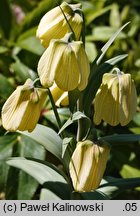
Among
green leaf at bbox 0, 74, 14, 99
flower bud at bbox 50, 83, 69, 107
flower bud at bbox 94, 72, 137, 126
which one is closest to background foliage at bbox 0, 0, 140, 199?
green leaf at bbox 0, 74, 14, 99

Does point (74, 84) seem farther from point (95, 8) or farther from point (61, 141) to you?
point (95, 8)

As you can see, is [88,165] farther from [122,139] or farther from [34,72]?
[34,72]

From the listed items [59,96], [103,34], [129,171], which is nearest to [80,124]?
[59,96]

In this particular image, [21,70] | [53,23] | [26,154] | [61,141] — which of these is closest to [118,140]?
[61,141]

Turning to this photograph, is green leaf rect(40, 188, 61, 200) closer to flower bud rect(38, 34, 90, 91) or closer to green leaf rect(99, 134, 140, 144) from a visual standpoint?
green leaf rect(99, 134, 140, 144)

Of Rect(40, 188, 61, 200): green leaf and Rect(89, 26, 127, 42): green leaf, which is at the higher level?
Rect(40, 188, 61, 200): green leaf
